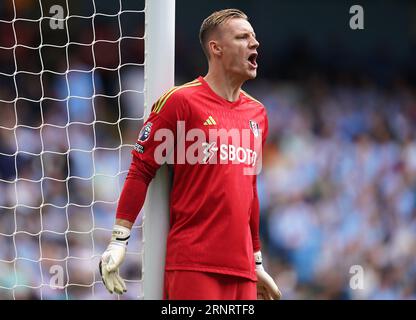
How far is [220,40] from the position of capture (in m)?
3.04

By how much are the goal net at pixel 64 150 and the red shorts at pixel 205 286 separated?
1957mm

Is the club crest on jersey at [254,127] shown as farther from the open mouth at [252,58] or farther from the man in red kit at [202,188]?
the open mouth at [252,58]

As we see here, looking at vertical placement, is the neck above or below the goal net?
above

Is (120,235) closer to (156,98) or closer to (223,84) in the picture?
(156,98)

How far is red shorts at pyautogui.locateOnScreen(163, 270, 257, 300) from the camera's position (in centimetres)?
285

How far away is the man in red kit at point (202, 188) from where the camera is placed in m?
2.86

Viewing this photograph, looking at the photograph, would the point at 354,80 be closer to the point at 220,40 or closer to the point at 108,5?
the point at 108,5

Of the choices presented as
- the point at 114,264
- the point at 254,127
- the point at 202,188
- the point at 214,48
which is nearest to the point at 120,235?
the point at 114,264

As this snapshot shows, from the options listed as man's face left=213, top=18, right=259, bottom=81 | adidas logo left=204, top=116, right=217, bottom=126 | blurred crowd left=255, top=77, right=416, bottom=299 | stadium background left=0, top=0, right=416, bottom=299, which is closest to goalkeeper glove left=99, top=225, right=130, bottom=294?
adidas logo left=204, top=116, right=217, bottom=126

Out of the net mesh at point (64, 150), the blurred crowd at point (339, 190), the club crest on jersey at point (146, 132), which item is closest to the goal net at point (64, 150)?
the net mesh at point (64, 150)

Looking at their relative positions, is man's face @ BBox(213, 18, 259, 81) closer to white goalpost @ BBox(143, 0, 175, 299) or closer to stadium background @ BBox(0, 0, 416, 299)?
white goalpost @ BBox(143, 0, 175, 299)

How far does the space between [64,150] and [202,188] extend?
258 centimetres

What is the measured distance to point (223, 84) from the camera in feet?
9.99

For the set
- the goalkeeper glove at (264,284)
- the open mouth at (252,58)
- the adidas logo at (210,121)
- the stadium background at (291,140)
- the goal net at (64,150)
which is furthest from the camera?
the stadium background at (291,140)
